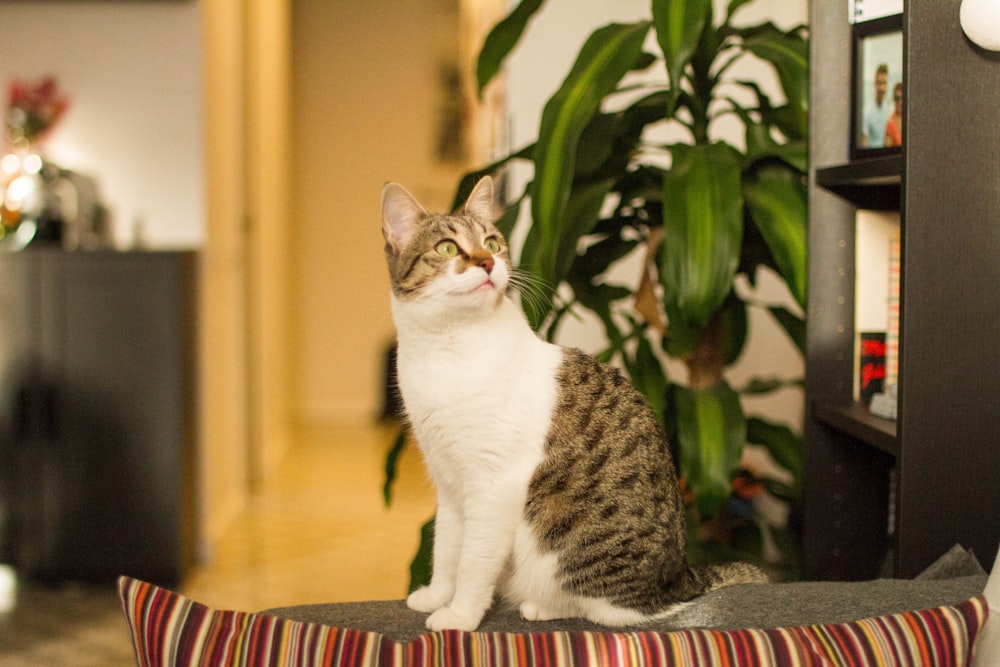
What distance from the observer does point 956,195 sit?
924 millimetres

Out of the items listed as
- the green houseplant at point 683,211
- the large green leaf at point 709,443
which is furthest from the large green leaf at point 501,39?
the large green leaf at point 709,443

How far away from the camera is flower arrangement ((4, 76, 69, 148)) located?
9.79 ft

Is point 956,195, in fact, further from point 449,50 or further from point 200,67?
point 449,50

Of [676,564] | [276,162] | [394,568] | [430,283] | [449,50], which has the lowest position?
[394,568]

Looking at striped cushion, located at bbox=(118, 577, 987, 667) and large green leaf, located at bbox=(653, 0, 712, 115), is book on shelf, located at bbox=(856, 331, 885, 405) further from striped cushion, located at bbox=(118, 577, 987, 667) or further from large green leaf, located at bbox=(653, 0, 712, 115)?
striped cushion, located at bbox=(118, 577, 987, 667)

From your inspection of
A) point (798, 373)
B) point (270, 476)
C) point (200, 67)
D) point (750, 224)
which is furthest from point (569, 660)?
point (270, 476)

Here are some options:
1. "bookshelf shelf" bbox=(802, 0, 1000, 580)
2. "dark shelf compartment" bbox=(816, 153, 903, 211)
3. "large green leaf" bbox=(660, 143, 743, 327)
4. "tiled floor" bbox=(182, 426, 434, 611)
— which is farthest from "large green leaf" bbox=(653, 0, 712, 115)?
"tiled floor" bbox=(182, 426, 434, 611)

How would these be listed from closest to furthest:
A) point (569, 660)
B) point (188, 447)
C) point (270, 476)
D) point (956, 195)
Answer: point (569, 660) < point (956, 195) < point (188, 447) < point (270, 476)

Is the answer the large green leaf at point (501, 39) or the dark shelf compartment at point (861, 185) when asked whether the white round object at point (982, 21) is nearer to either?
the dark shelf compartment at point (861, 185)

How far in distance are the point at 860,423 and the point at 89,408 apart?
234 cm

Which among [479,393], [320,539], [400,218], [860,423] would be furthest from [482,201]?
[320,539]

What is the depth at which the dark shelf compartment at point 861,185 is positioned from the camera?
1101 mm

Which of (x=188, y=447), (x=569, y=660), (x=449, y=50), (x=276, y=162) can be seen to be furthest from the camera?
(x=449, y=50)

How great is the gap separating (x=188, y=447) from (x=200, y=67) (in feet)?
4.11
